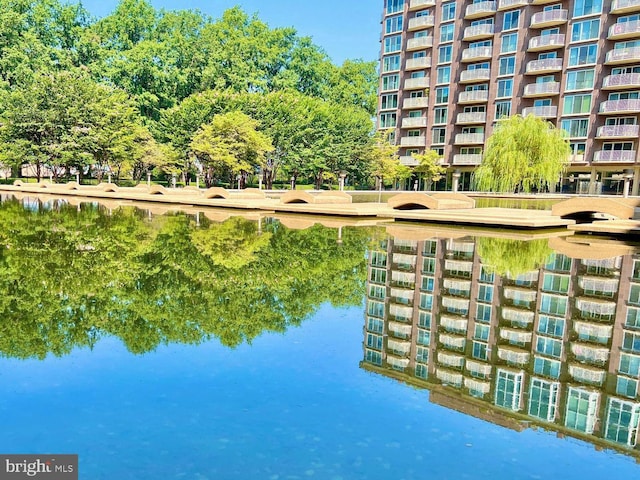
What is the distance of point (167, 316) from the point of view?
7.16 meters

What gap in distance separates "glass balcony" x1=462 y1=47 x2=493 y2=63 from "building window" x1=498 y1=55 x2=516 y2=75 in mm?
1577

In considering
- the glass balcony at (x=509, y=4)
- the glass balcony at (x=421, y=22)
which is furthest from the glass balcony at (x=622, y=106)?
the glass balcony at (x=421, y=22)

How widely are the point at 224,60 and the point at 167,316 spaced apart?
192 feet

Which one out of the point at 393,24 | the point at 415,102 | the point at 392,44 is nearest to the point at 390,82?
the point at 392,44

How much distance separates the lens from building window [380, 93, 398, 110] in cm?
6078

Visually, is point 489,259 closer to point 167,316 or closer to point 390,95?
point 167,316

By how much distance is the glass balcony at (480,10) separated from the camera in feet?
171

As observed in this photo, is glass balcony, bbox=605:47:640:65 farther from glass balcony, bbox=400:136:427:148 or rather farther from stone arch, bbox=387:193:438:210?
stone arch, bbox=387:193:438:210

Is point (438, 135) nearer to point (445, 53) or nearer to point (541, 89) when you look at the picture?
point (445, 53)

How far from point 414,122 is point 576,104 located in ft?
55.8

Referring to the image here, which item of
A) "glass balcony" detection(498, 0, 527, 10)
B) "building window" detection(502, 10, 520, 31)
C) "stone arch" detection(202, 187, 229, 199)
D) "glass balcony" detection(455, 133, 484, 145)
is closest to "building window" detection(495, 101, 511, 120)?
"glass balcony" detection(455, 133, 484, 145)

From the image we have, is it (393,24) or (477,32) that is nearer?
(477,32)

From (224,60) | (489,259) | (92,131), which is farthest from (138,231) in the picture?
(224,60)

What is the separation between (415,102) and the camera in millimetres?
58281
